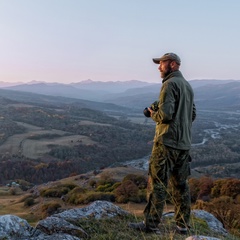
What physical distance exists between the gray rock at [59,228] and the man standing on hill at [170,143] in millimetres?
856

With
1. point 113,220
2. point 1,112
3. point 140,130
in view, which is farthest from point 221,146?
point 113,220

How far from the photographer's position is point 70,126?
99500mm

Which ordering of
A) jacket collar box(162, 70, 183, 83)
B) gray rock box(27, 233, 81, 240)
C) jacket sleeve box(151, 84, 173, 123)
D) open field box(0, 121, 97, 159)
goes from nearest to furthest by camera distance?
gray rock box(27, 233, 81, 240) → jacket sleeve box(151, 84, 173, 123) → jacket collar box(162, 70, 183, 83) → open field box(0, 121, 97, 159)

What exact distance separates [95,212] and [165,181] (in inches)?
59.4

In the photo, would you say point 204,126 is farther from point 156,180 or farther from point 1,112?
point 156,180

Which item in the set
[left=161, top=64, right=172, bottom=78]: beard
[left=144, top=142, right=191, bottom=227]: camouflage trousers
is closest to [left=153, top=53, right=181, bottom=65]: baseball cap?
[left=161, top=64, right=172, bottom=78]: beard

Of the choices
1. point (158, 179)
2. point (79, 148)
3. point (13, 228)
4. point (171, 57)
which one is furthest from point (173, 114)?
point (79, 148)

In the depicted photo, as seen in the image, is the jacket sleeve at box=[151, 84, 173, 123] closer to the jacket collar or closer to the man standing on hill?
the man standing on hill

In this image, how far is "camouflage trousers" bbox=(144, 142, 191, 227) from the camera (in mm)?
→ 4488

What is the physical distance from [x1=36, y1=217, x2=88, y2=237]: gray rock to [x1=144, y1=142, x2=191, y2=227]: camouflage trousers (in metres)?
0.93

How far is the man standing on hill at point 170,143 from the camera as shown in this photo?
442 centimetres

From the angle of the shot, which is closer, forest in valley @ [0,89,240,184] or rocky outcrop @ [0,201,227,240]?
rocky outcrop @ [0,201,227,240]

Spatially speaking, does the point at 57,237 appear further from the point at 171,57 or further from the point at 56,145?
the point at 56,145

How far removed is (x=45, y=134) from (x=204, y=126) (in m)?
67.8
